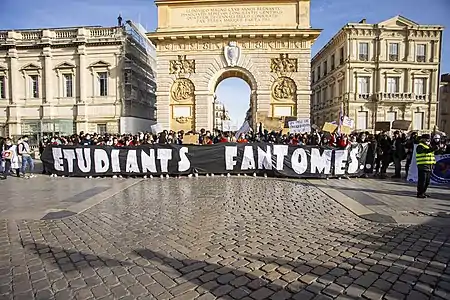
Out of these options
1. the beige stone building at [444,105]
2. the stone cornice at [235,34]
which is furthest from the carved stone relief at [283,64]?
the beige stone building at [444,105]

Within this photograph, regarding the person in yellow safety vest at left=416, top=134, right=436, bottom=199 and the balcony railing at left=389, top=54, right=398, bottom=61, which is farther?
the balcony railing at left=389, top=54, right=398, bottom=61

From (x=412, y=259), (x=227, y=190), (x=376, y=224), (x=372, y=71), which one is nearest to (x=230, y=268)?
(x=412, y=259)

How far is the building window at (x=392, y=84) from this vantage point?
44.8 meters

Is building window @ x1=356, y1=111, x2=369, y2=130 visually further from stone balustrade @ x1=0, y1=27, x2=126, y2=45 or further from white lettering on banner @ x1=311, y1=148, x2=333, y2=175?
white lettering on banner @ x1=311, y1=148, x2=333, y2=175

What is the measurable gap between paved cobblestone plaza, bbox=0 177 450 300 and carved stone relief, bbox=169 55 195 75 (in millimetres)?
21273

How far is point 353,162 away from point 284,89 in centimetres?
1575

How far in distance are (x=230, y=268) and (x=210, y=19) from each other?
2628 cm

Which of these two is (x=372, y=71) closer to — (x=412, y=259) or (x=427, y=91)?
(x=427, y=91)

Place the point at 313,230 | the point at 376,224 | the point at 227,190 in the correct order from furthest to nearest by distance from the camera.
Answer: the point at 227,190 < the point at 376,224 < the point at 313,230

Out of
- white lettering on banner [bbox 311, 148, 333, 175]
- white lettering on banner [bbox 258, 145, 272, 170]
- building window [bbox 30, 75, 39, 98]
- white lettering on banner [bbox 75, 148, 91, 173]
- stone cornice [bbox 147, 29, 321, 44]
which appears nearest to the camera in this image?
white lettering on banner [bbox 311, 148, 333, 175]

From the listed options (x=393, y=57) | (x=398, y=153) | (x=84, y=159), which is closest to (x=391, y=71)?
(x=393, y=57)

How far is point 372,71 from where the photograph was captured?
4475 cm

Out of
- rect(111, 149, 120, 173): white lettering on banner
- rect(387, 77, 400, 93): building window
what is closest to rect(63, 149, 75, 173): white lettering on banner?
rect(111, 149, 120, 173): white lettering on banner

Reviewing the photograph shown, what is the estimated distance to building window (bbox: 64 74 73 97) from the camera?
1361 inches
